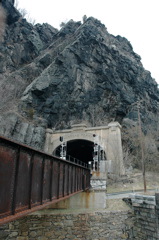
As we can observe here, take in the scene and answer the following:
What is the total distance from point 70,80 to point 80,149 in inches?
608

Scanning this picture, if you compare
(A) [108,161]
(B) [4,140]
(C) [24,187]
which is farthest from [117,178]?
(B) [4,140]

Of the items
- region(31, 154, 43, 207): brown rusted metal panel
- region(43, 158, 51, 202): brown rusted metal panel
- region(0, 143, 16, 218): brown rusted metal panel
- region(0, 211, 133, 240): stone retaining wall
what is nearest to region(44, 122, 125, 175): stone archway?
region(0, 211, 133, 240): stone retaining wall

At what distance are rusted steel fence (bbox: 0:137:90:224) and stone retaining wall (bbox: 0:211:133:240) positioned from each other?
4440 millimetres

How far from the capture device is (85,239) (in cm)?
1184

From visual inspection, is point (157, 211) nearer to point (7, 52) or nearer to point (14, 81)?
point (14, 81)

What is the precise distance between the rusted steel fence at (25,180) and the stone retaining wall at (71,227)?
4.44m

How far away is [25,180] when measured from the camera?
18.8ft

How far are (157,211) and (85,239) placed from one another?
5.20 metres

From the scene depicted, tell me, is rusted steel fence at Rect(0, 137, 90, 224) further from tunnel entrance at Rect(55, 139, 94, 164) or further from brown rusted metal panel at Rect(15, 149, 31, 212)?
tunnel entrance at Rect(55, 139, 94, 164)

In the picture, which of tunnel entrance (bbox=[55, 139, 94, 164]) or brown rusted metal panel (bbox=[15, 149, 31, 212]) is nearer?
brown rusted metal panel (bbox=[15, 149, 31, 212])

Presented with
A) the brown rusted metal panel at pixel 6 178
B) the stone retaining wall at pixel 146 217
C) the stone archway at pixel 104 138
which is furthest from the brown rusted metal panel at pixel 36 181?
the stone archway at pixel 104 138

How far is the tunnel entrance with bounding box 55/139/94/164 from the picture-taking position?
32656 mm

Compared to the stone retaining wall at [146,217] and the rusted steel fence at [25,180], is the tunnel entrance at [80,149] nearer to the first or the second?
the stone retaining wall at [146,217]

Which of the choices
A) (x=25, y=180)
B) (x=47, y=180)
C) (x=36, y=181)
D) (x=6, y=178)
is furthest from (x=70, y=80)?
(x=6, y=178)
